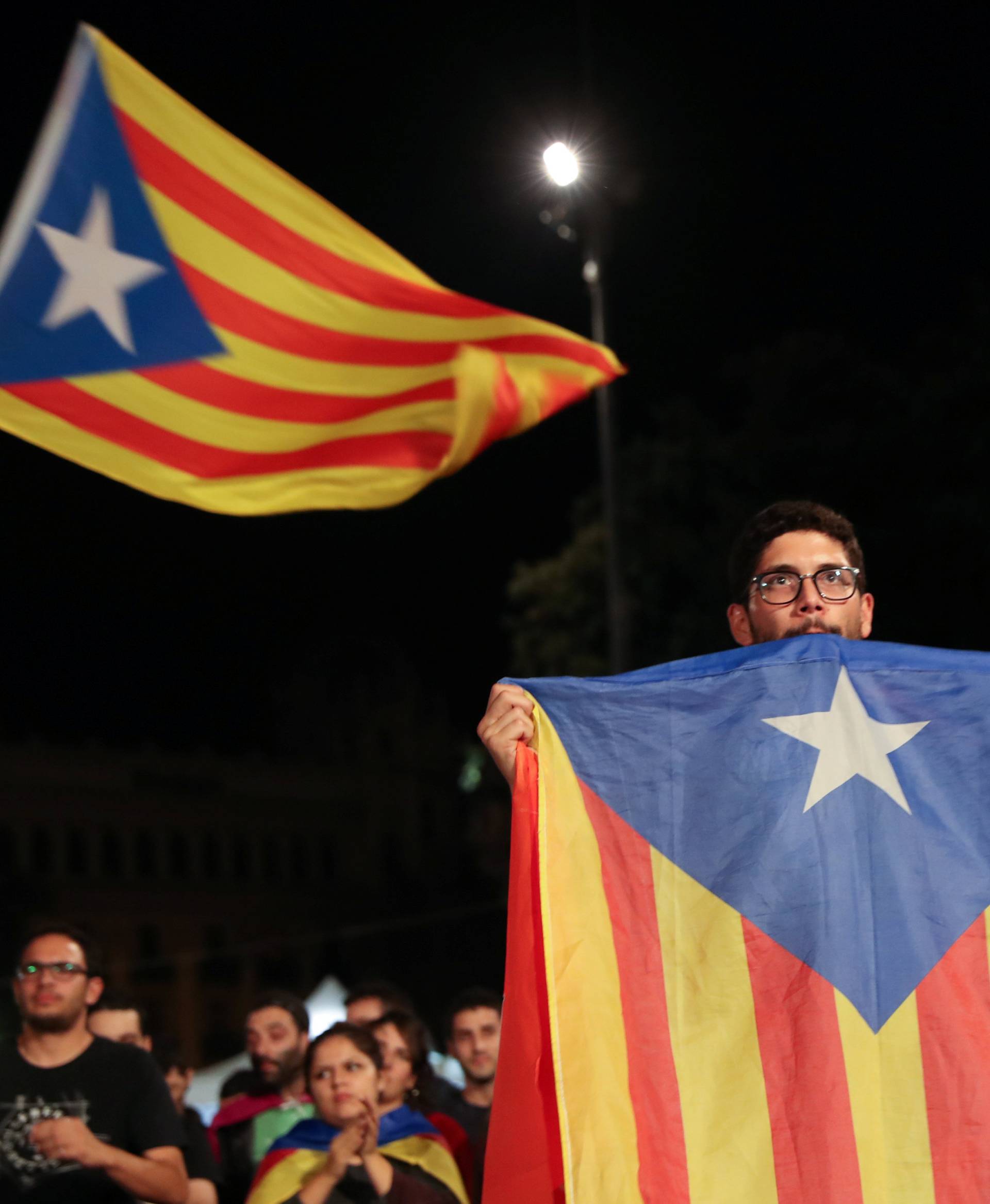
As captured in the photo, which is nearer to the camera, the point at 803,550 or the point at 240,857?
the point at 803,550

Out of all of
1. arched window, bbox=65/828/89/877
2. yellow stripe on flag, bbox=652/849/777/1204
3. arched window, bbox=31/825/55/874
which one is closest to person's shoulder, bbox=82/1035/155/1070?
yellow stripe on flag, bbox=652/849/777/1204

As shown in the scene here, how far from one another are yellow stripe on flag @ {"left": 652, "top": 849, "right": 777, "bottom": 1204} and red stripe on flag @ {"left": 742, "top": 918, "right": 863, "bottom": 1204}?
0.07ft

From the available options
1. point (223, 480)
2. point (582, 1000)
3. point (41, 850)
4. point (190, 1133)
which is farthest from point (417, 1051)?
point (41, 850)

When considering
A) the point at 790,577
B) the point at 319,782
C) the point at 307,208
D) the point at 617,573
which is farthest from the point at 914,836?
the point at 319,782

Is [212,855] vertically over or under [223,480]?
over

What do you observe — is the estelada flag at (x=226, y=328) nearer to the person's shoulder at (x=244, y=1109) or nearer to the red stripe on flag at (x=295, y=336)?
the red stripe on flag at (x=295, y=336)

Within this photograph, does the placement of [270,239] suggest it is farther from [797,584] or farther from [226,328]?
[797,584]

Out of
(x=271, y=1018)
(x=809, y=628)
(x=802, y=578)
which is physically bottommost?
(x=271, y=1018)

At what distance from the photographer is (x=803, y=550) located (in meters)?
3.74

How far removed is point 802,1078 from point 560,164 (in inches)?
357

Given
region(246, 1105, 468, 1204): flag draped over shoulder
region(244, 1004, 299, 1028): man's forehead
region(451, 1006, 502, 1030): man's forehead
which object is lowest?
region(246, 1105, 468, 1204): flag draped over shoulder

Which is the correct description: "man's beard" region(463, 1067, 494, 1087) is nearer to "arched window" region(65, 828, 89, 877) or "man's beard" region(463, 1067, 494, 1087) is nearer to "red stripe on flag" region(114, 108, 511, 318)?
"red stripe on flag" region(114, 108, 511, 318)

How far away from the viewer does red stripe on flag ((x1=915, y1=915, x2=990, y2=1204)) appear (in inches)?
125

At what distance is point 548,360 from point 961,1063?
13.1ft
